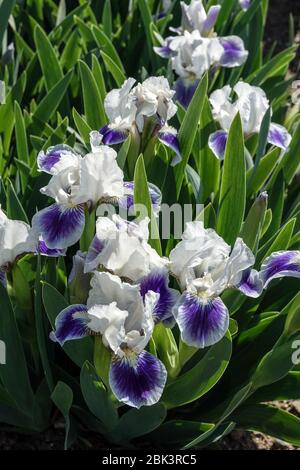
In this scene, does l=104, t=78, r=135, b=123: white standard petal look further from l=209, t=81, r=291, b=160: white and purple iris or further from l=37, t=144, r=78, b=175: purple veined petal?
l=209, t=81, r=291, b=160: white and purple iris

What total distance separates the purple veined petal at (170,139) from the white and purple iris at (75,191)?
321 millimetres

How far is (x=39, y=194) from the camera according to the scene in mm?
1837

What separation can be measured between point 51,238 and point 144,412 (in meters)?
0.45

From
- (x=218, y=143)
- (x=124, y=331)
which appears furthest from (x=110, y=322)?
(x=218, y=143)

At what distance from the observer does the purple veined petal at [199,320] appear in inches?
54.2

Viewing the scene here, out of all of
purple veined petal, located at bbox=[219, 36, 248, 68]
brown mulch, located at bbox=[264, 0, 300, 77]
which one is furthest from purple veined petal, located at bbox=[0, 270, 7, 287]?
brown mulch, located at bbox=[264, 0, 300, 77]

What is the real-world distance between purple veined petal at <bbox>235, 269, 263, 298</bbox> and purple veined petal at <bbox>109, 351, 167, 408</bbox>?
8.9 inches

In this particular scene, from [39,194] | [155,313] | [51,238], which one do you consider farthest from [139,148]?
[155,313]

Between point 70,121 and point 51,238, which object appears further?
point 70,121

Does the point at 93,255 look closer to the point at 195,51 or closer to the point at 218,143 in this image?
the point at 218,143

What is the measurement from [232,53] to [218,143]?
1.87ft

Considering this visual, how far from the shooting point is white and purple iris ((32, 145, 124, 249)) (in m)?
1.47

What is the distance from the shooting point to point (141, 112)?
172 cm
